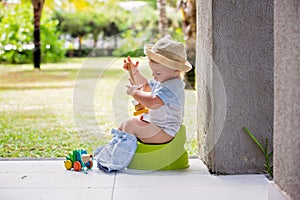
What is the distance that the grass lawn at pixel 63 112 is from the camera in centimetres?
493

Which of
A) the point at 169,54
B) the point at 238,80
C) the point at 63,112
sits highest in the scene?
the point at 169,54

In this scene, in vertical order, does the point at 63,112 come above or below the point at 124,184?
below

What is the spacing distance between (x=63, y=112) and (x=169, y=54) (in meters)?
4.20

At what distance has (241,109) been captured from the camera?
3355 mm

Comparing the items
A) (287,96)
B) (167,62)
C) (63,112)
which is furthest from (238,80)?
(63,112)

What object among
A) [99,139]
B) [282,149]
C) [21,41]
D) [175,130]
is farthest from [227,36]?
[21,41]

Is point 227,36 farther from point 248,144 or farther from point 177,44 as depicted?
point 248,144

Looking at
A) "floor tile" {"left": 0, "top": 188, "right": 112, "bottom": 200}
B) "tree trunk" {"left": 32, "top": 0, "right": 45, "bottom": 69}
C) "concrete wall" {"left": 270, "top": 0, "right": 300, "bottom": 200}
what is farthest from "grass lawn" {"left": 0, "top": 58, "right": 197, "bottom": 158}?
"tree trunk" {"left": 32, "top": 0, "right": 45, "bottom": 69}

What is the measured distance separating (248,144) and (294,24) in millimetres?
1230

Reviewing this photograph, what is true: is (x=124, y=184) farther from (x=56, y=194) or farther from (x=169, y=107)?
(x=169, y=107)

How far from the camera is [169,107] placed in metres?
3.39

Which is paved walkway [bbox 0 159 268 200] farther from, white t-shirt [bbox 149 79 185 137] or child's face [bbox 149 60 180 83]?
child's face [bbox 149 60 180 83]

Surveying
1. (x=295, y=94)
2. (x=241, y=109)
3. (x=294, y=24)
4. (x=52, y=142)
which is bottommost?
(x=52, y=142)

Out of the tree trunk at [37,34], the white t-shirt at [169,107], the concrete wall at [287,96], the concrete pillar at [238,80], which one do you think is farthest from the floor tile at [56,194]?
the tree trunk at [37,34]
